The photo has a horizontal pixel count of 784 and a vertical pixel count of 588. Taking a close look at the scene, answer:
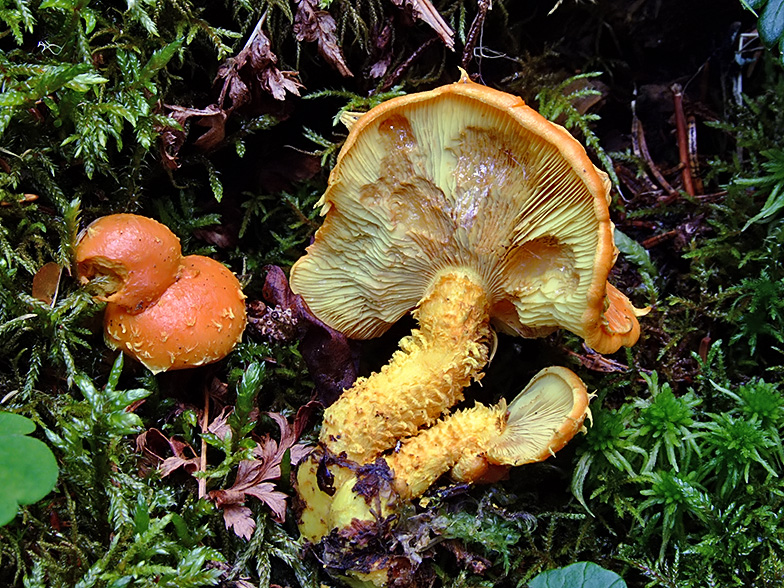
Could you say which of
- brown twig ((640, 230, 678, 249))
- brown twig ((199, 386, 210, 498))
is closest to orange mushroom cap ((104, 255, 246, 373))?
brown twig ((199, 386, 210, 498))

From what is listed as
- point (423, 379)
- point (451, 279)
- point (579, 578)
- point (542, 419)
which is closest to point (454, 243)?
point (451, 279)

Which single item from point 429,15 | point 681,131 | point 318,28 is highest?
point 429,15

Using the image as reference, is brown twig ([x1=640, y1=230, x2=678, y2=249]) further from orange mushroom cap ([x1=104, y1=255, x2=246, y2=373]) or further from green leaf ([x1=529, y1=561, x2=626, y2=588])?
orange mushroom cap ([x1=104, y1=255, x2=246, y2=373])

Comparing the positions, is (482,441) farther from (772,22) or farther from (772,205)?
(772,22)

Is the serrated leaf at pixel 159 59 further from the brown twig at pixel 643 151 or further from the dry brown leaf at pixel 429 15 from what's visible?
the brown twig at pixel 643 151

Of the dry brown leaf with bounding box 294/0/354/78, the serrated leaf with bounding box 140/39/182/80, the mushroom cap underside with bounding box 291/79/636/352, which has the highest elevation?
the dry brown leaf with bounding box 294/0/354/78

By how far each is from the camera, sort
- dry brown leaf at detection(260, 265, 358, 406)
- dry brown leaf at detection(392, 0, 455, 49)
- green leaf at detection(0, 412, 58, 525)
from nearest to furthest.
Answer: green leaf at detection(0, 412, 58, 525) < dry brown leaf at detection(392, 0, 455, 49) < dry brown leaf at detection(260, 265, 358, 406)

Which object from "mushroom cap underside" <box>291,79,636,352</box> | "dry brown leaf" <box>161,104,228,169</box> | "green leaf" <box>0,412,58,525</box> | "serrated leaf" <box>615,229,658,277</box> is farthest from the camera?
"serrated leaf" <box>615,229,658,277</box>
